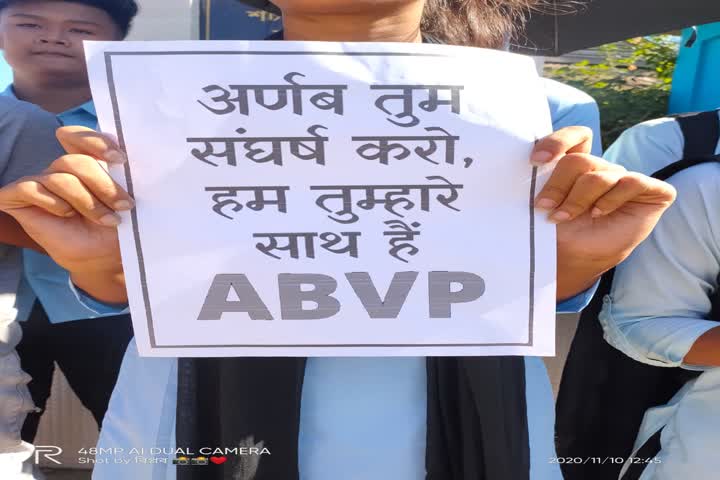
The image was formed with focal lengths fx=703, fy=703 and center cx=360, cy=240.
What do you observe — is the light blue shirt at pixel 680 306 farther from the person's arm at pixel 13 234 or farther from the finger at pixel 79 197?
the person's arm at pixel 13 234

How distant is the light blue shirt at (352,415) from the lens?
106 cm

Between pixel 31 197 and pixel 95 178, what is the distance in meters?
0.08

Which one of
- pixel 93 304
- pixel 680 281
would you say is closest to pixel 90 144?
pixel 93 304

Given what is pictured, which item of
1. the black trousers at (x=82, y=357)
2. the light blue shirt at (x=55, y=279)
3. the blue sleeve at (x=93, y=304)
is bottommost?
the black trousers at (x=82, y=357)

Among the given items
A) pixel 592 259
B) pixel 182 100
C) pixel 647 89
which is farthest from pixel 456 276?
pixel 647 89

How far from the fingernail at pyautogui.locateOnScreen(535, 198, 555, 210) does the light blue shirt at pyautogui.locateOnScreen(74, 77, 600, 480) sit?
0.17m

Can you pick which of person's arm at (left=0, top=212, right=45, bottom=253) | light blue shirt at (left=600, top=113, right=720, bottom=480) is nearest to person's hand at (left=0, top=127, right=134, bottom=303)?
person's arm at (left=0, top=212, right=45, bottom=253)

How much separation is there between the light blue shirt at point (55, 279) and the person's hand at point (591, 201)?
3.57 feet

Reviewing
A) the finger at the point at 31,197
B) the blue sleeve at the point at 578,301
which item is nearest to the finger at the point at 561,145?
the blue sleeve at the point at 578,301

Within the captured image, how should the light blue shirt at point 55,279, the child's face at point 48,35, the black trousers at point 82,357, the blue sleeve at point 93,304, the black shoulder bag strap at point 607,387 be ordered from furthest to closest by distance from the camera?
the black trousers at point 82,357
the child's face at point 48,35
the light blue shirt at point 55,279
the black shoulder bag strap at point 607,387
the blue sleeve at point 93,304

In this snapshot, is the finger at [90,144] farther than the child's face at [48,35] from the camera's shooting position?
No

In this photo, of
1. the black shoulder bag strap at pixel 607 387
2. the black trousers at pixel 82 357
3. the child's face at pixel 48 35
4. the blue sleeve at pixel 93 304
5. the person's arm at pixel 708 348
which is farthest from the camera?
the black trousers at pixel 82 357

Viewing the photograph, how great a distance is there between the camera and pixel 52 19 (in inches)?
70.9

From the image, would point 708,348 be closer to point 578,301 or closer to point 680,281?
point 680,281
